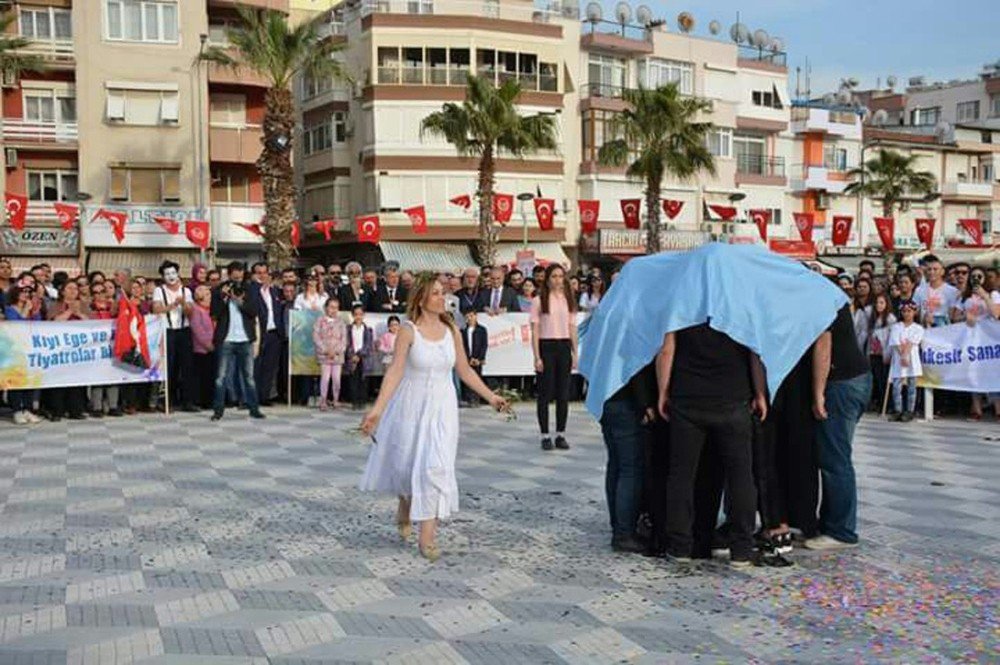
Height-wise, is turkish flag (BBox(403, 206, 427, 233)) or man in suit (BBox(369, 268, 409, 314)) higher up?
turkish flag (BBox(403, 206, 427, 233))

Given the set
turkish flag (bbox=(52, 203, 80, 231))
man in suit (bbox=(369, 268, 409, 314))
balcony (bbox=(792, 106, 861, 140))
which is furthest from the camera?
balcony (bbox=(792, 106, 861, 140))

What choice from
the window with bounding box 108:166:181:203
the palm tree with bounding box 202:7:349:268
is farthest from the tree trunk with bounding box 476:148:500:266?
the window with bounding box 108:166:181:203

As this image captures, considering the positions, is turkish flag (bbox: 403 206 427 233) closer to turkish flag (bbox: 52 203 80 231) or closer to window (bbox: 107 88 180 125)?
window (bbox: 107 88 180 125)

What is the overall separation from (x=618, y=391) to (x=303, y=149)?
1745 inches

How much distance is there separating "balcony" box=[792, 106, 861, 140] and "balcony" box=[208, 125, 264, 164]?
30594 mm

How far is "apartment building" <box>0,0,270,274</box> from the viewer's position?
1517 inches

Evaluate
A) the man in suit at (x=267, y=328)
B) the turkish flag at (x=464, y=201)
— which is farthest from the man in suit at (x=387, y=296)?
the turkish flag at (x=464, y=201)

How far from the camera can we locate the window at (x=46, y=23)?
38.5 meters

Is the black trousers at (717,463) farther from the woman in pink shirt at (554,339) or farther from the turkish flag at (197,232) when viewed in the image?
the turkish flag at (197,232)

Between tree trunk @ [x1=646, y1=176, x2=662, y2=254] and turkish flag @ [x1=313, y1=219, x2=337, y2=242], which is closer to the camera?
tree trunk @ [x1=646, y1=176, x2=662, y2=254]

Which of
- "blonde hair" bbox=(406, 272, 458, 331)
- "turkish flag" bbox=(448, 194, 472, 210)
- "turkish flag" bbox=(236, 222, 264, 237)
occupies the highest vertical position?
"turkish flag" bbox=(448, 194, 472, 210)

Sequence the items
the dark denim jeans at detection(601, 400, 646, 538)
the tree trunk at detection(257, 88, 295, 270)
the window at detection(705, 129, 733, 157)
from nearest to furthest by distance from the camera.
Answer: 1. the dark denim jeans at detection(601, 400, 646, 538)
2. the tree trunk at detection(257, 88, 295, 270)
3. the window at detection(705, 129, 733, 157)

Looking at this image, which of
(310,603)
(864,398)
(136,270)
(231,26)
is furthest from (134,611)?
(231,26)

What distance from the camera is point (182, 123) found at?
131ft
